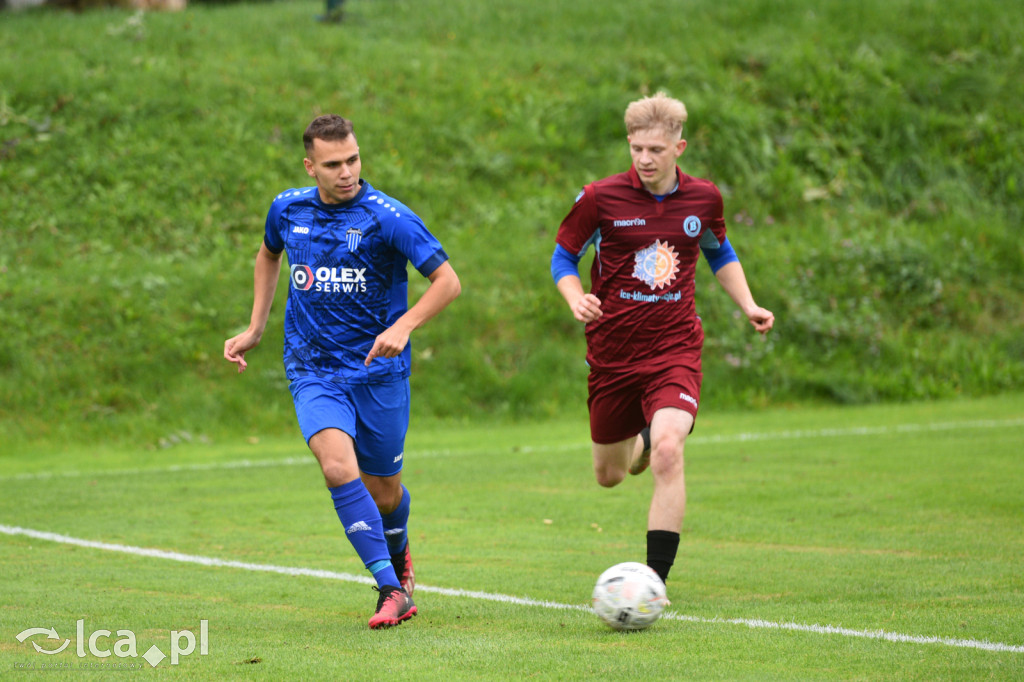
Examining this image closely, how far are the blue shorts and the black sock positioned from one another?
4.60 feet

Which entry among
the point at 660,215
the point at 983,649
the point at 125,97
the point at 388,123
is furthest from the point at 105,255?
the point at 983,649

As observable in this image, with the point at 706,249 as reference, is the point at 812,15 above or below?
above

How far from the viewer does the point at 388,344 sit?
5.50 metres

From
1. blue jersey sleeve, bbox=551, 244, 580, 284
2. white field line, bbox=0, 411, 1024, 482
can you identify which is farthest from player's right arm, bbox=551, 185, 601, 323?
white field line, bbox=0, 411, 1024, 482

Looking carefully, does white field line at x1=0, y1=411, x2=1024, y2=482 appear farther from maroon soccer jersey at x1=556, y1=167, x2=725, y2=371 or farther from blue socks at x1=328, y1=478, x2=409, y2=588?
blue socks at x1=328, y1=478, x2=409, y2=588

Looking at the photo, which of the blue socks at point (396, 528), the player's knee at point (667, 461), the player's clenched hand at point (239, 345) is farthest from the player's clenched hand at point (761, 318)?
the player's clenched hand at point (239, 345)

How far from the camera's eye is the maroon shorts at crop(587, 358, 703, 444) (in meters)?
6.29

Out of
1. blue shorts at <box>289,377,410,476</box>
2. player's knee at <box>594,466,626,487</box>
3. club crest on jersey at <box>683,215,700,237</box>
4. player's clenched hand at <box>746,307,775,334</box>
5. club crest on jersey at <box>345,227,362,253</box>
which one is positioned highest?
club crest on jersey at <box>683,215,700,237</box>

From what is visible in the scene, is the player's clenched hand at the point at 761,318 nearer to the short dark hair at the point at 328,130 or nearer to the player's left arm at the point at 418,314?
the player's left arm at the point at 418,314

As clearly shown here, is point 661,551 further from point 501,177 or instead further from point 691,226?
point 501,177

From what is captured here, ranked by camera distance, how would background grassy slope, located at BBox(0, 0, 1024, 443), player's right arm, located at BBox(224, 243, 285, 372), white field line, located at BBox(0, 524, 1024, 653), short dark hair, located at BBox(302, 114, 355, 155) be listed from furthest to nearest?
background grassy slope, located at BBox(0, 0, 1024, 443)
player's right arm, located at BBox(224, 243, 285, 372)
short dark hair, located at BBox(302, 114, 355, 155)
white field line, located at BBox(0, 524, 1024, 653)

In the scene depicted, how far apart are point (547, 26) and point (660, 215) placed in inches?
780

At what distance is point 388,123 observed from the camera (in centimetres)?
2102

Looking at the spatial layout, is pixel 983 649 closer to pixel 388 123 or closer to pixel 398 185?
pixel 398 185
